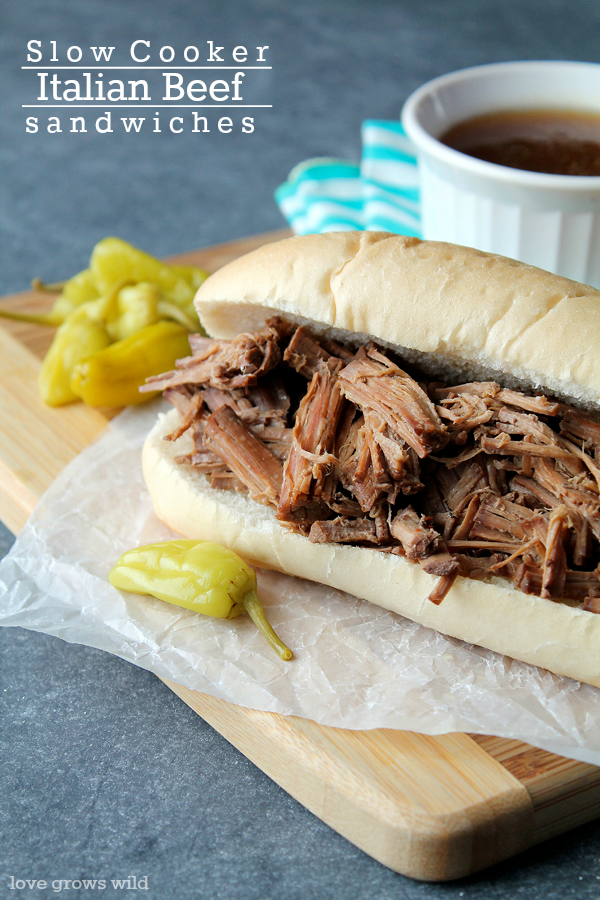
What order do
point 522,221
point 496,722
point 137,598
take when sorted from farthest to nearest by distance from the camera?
point 522,221, point 137,598, point 496,722

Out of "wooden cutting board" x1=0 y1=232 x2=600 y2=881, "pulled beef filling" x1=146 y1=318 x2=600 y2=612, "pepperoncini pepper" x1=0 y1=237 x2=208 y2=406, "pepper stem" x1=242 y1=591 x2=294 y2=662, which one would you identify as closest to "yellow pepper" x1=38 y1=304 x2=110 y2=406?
"pepperoncini pepper" x1=0 y1=237 x2=208 y2=406

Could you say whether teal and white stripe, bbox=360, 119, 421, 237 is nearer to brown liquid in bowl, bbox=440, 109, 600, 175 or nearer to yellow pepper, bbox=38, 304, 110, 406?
brown liquid in bowl, bbox=440, 109, 600, 175

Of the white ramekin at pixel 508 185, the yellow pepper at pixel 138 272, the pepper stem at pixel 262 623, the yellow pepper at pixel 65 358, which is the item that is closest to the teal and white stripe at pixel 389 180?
the white ramekin at pixel 508 185

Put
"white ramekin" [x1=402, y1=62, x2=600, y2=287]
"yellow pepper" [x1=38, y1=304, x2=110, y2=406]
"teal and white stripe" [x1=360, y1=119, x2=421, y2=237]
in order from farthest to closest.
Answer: "teal and white stripe" [x1=360, y1=119, x2=421, y2=237]
"yellow pepper" [x1=38, y1=304, x2=110, y2=406]
"white ramekin" [x1=402, y1=62, x2=600, y2=287]

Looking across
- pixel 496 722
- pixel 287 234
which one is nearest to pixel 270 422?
pixel 496 722

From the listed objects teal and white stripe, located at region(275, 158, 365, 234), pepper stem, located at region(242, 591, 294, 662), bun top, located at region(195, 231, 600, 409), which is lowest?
A: pepper stem, located at region(242, 591, 294, 662)

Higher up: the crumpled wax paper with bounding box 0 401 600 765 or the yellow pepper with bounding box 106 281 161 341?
the yellow pepper with bounding box 106 281 161 341

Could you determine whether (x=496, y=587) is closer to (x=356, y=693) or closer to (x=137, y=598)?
(x=356, y=693)
